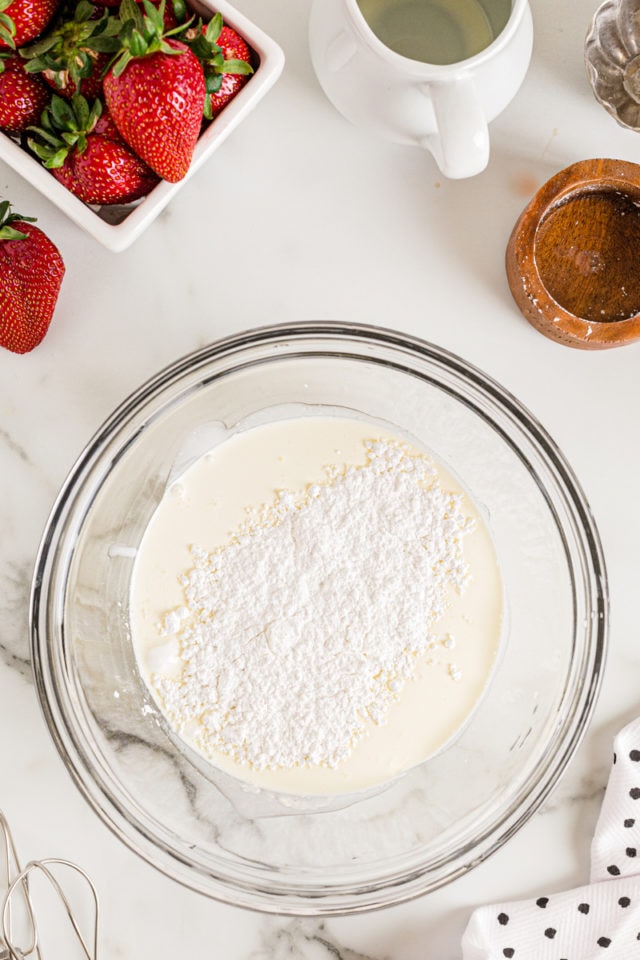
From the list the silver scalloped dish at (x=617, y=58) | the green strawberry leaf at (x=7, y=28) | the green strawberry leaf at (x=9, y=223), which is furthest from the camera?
the silver scalloped dish at (x=617, y=58)

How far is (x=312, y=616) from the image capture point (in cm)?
80

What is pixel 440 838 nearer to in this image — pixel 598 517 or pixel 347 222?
pixel 598 517

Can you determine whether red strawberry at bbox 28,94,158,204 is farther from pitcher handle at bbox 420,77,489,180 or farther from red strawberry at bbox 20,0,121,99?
pitcher handle at bbox 420,77,489,180

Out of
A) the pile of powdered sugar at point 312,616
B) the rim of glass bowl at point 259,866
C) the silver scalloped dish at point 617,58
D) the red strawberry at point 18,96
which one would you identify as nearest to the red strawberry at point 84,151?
the red strawberry at point 18,96

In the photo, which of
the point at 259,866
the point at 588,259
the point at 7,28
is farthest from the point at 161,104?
the point at 259,866

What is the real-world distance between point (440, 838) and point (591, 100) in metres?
0.73

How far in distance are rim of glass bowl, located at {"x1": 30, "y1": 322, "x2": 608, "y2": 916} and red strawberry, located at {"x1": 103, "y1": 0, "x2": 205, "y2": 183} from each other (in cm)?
17

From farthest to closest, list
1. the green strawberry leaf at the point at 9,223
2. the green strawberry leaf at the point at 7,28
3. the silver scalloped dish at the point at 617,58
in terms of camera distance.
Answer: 1. the silver scalloped dish at the point at 617,58
2. the green strawberry leaf at the point at 9,223
3. the green strawberry leaf at the point at 7,28

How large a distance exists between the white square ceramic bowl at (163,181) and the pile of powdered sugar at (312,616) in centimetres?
27

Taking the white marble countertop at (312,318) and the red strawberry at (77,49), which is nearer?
the red strawberry at (77,49)

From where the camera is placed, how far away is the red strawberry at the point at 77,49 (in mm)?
693

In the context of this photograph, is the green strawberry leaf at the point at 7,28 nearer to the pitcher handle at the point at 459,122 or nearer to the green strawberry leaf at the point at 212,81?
the green strawberry leaf at the point at 212,81

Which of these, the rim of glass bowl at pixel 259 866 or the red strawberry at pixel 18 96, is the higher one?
the red strawberry at pixel 18 96

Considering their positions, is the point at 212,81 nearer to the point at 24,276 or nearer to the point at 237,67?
the point at 237,67
